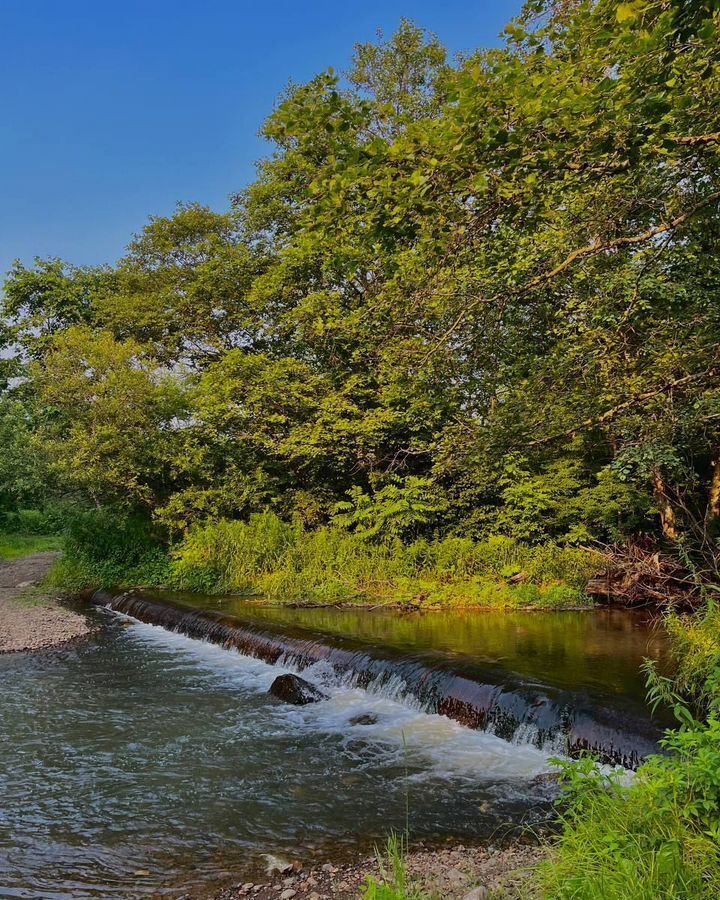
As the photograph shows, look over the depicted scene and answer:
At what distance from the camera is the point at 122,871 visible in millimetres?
3896

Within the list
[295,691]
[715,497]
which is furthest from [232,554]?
[715,497]

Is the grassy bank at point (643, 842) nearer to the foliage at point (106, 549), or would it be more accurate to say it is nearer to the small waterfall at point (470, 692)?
the small waterfall at point (470, 692)

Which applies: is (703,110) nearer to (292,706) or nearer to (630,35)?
(630,35)

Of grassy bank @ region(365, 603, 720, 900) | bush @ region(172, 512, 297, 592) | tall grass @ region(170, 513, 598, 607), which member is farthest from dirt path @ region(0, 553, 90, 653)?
grassy bank @ region(365, 603, 720, 900)

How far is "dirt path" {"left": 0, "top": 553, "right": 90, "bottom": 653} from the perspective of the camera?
1056 centimetres

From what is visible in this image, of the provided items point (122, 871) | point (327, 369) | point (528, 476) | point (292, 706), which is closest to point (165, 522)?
point (327, 369)

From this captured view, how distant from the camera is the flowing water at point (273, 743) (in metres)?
4.21

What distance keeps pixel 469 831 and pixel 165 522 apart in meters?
13.7

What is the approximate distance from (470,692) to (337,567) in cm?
786

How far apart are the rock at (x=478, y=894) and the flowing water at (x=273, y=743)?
1.13 meters

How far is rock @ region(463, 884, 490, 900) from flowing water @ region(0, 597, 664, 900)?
1.13 meters

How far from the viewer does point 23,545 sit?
92.0 feet

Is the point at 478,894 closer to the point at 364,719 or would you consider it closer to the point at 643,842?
the point at 643,842

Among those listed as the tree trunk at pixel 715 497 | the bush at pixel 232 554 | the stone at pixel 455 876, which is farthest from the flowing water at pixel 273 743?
the bush at pixel 232 554
